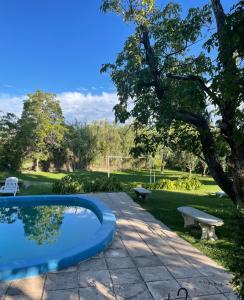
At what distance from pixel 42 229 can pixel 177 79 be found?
5217 millimetres

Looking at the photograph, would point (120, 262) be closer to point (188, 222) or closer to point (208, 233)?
point (208, 233)

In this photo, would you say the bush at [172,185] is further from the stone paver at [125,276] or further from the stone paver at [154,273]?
the stone paver at [125,276]

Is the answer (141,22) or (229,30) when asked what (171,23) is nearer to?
(141,22)

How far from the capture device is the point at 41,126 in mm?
22391

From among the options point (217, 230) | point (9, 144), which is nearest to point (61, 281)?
point (217, 230)

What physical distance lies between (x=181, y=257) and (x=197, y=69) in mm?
3841

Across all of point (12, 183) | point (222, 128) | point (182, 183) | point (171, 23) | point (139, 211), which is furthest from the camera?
point (182, 183)

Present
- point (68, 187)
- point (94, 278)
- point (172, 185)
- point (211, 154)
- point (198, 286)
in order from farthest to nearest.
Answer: point (172, 185) < point (68, 187) < point (211, 154) < point (94, 278) < point (198, 286)

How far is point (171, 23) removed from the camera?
231 inches

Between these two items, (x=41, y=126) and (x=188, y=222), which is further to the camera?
(x=41, y=126)

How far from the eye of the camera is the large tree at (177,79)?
16.8 feet

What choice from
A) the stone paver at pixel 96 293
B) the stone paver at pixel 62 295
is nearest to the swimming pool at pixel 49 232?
the stone paver at pixel 62 295

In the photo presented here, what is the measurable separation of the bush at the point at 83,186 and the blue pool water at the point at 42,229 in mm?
1700

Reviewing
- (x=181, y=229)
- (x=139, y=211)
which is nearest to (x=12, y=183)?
(x=139, y=211)
